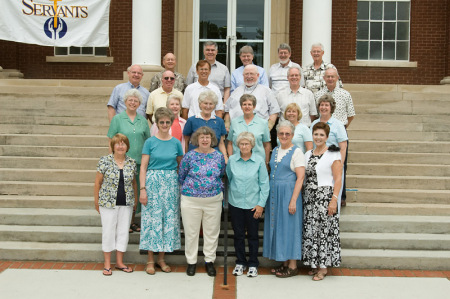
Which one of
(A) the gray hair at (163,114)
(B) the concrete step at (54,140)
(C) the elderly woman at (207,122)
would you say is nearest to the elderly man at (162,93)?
(C) the elderly woman at (207,122)

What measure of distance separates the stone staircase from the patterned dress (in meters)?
0.59

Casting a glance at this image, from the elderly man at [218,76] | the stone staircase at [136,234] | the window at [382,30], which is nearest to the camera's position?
the stone staircase at [136,234]

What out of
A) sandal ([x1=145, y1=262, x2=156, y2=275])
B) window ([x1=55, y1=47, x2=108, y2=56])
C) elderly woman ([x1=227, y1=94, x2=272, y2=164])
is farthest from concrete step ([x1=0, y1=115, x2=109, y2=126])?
window ([x1=55, y1=47, x2=108, y2=56])

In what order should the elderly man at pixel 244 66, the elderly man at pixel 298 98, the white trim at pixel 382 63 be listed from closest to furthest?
the elderly man at pixel 298 98, the elderly man at pixel 244 66, the white trim at pixel 382 63

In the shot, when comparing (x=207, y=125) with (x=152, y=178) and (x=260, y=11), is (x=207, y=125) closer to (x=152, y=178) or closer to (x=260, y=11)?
(x=152, y=178)

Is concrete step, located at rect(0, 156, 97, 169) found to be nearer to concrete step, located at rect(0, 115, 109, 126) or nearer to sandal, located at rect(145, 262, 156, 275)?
concrete step, located at rect(0, 115, 109, 126)

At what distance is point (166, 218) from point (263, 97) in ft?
6.51

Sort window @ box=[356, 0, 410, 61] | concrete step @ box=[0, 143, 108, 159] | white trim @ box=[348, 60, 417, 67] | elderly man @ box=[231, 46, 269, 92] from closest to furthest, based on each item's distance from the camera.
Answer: elderly man @ box=[231, 46, 269, 92] → concrete step @ box=[0, 143, 108, 159] → white trim @ box=[348, 60, 417, 67] → window @ box=[356, 0, 410, 61]

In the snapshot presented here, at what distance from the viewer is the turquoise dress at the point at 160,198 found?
5.94 m

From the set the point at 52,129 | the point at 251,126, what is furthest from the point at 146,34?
the point at 251,126

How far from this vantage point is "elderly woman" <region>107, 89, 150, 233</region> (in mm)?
6316

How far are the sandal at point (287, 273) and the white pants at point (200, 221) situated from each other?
0.76 metres

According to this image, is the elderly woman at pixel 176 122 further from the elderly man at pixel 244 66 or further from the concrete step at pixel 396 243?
the concrete step at pixel 396 243

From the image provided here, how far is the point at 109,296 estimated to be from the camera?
5.28 m
